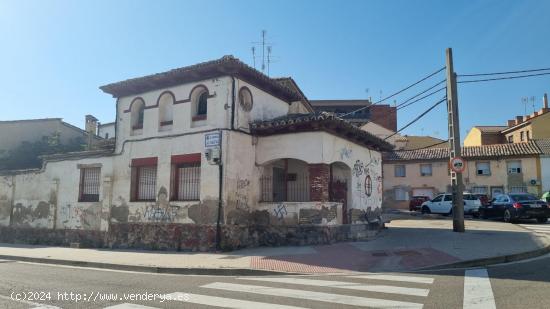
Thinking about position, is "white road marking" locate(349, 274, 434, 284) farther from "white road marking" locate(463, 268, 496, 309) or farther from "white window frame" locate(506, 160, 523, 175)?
"white window frame" locate(506, 160, 523, 175)

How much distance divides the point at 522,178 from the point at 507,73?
24080 millimetres

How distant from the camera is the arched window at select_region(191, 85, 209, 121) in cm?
1495

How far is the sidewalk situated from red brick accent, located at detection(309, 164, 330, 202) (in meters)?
1.67

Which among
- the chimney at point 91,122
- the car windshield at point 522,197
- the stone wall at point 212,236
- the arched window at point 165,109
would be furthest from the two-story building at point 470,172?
the arched window at point 165,109

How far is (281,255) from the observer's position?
11539 mm

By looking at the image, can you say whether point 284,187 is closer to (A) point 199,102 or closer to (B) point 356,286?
(A) point 199,102

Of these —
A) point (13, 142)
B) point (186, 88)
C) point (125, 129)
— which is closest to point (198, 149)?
point (186, 88)

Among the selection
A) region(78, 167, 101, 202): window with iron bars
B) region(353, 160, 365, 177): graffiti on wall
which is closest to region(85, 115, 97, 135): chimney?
region(78, 167, 101, 202): window with iron bars

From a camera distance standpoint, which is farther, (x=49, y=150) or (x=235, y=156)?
(x=49, y=150)

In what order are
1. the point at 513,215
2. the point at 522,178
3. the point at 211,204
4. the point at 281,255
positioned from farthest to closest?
the point at 522,178 < the point at 513,215 < the point at 211,204 < the point at 281,255

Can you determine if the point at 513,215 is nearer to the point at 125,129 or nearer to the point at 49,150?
the point at 125,129

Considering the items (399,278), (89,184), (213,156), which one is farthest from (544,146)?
(89,184)

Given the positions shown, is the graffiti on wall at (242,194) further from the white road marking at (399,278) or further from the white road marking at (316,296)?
the white road marking at (399,278)

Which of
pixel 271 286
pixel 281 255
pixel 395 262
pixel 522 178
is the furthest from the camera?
pixel 522 178
